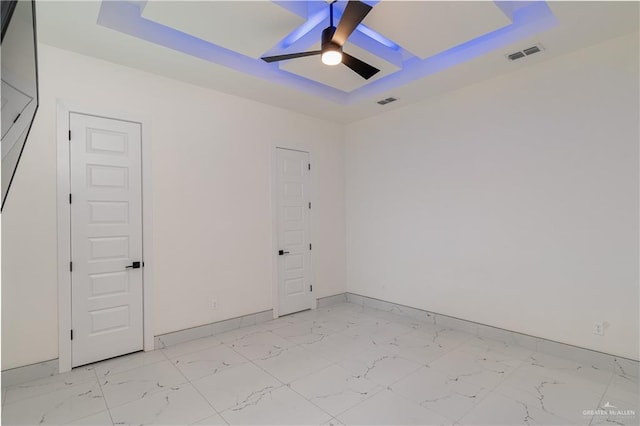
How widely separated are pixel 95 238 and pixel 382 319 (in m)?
3.58

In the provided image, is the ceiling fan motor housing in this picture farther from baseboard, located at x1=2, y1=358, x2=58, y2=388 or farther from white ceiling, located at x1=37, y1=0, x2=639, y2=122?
baseboard, located at x1=2, y1=358, x2=58, y2=388

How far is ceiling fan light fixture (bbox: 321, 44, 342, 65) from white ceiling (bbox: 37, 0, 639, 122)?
0.39 m

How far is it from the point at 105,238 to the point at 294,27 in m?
2.73

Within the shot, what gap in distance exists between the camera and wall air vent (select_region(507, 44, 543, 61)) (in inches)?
120

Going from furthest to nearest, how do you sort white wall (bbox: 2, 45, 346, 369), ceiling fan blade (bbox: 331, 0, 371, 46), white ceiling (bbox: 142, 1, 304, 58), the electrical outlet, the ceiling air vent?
the ceiling air vent, the electrical outlet, white wall (bbox: 2, 45, 346, 369), white ceiling (bbox: 142, 1, 304, 58), ceiling fan blade (bbox: 331, 0, 371, 46)

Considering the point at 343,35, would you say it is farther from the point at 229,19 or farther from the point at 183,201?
the point at 183,201

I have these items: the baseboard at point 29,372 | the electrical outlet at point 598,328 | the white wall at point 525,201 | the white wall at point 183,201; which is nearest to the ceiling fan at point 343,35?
the white wall at point 183,201

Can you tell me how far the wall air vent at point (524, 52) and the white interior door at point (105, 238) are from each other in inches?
154

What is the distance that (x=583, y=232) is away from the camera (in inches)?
123

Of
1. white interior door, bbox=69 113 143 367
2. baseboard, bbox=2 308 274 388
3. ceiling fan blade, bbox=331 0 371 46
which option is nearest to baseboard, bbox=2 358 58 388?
baseboard, bbox=2 308 274 388

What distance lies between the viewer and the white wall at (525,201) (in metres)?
2.96

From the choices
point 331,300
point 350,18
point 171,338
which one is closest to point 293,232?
point 331,300

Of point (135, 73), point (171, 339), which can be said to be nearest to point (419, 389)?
point (171, 339)

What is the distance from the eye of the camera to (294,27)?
274cm
